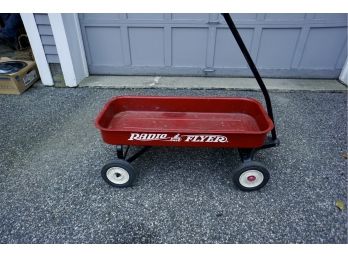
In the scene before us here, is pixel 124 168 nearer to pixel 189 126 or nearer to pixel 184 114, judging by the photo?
pixel 189 126

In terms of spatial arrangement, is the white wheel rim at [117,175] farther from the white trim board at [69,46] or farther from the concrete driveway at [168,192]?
the white trim board at [69,46]

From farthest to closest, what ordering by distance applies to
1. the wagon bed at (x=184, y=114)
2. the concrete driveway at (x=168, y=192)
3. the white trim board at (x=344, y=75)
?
1. the white trim board at (x=344, y=75)
2. the wagon bed at (x=184, y=114)
3. the concrete driveway at (x=168, y=192)

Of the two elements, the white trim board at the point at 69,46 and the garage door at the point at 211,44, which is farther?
the garage door at the point at 211,44

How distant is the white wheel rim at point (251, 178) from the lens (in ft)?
7.08

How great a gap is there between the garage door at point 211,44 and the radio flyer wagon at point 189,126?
2.08 metres

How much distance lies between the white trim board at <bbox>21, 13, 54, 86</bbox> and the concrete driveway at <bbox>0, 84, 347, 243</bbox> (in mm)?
1133

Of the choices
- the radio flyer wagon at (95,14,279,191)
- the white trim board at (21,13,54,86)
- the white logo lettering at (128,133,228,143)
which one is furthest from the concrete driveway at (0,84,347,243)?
the white trim board at (21,13,54,86)

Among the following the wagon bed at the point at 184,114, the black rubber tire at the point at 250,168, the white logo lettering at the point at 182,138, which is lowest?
the black rubber tire at the point at 250,168

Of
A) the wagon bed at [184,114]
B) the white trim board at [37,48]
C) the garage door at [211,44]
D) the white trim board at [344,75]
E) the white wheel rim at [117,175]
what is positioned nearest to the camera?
the white wheel rim at [117,175]

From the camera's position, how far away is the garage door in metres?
3.98

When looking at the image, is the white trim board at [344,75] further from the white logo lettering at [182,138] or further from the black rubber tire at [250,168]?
the white logo lettering at [182,138]

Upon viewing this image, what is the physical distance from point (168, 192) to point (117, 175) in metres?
0.52

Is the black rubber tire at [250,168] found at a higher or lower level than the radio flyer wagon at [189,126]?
lower

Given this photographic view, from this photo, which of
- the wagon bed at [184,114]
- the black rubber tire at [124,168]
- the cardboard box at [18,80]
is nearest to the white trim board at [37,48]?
the cardboard box at [18,80]
